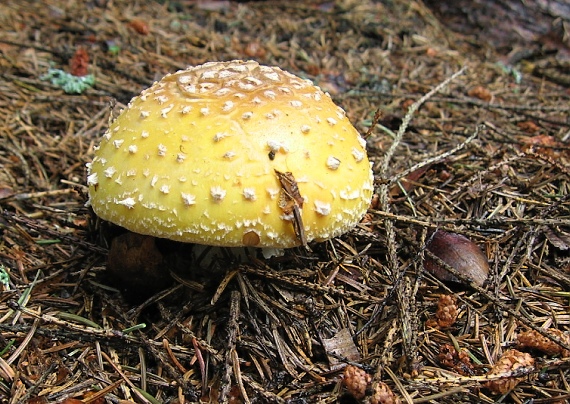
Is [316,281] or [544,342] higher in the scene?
[544,342]

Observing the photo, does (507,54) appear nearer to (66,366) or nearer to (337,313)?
(337,313)

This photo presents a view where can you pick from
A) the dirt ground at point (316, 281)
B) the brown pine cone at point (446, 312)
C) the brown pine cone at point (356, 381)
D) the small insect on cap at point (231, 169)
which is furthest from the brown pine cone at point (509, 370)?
the small insect on cap at point (231, 169)

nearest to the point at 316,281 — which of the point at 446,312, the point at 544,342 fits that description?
the point at 446,312

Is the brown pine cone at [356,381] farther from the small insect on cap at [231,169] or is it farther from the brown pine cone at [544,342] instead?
the brown pine cone at [544,342]

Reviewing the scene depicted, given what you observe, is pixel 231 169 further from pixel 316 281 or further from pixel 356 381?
pixel 356 381

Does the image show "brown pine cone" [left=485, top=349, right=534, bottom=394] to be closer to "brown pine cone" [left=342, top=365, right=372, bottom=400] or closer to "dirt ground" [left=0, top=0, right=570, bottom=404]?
"dirt ground" [left=0, top=0, right=570, bottom=404]

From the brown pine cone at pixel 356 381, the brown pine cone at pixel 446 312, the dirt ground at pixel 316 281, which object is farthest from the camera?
the brown pine cone at pixel 446 312
